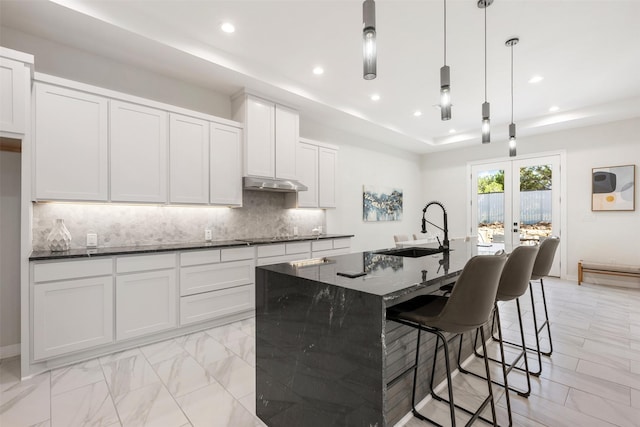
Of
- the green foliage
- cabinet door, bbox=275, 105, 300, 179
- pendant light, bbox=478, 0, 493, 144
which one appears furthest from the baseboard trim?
the green foliage

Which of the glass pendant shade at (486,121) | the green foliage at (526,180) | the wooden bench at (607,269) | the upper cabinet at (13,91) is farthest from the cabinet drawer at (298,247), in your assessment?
the wooden bench at (607,269)

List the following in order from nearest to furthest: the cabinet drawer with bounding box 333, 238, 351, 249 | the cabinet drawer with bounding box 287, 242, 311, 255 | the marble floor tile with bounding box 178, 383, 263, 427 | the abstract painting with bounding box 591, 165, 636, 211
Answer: the marble floor tile with bounding box 178, 383, 263, 427 < the cabinet drawer with bounding box 287, 242, 311, 255 < the cabinet drawer with bounding box 333, 238, 351, 249 < the abstract painting with bounding box 591, 165, 636, 211

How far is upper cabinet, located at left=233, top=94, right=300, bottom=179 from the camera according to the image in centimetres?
395

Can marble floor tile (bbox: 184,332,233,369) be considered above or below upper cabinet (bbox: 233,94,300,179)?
below

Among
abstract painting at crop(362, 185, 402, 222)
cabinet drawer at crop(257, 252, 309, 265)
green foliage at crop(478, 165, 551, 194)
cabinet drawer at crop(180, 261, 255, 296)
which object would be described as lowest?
cabinet drawer at crop(180, 261, 255, 296)

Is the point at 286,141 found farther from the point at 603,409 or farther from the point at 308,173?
the point at 603,409

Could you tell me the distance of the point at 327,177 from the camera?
203 inches

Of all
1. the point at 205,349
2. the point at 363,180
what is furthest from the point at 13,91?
the point at 363,180

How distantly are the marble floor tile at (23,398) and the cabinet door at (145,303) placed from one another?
1.95 feet

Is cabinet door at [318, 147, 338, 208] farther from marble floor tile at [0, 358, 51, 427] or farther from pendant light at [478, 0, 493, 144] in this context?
marble floor tile at [0, 358, 51, 427]

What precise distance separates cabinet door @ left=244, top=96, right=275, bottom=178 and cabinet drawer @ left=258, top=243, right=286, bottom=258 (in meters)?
1.00

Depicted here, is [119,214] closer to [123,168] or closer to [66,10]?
[123,168]

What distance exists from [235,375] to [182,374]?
0.43 meters

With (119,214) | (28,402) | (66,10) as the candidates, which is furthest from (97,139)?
(28,402)
